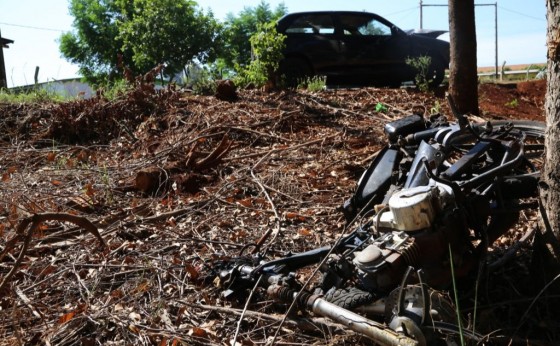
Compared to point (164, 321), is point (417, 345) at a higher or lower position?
higher

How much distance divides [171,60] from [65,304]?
2007 centimetres

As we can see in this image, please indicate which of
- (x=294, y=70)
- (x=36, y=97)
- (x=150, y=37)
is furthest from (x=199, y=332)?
(x=150, y=37)

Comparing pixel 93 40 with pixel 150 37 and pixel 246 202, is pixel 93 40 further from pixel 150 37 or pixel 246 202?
pixel 246 202

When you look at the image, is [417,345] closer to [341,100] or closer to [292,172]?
[292,172]

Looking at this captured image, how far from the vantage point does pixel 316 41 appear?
11.1 meters

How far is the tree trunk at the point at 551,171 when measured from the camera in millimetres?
2809

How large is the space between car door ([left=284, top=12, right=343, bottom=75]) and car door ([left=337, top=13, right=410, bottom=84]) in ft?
0.90

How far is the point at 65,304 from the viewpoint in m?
3.36

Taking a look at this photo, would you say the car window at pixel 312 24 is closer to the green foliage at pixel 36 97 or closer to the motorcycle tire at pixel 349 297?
the green foliage at pixel 36 97

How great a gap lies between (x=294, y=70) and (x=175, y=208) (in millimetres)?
6327

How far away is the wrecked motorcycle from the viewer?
235cm

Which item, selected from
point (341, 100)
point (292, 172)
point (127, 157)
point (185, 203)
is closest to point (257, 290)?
point (185, 203)

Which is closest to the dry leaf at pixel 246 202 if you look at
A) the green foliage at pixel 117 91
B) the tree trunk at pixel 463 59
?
the tree trunk at pixel 463 59

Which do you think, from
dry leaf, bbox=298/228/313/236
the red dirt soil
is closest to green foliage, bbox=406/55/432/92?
the red dirt soil
